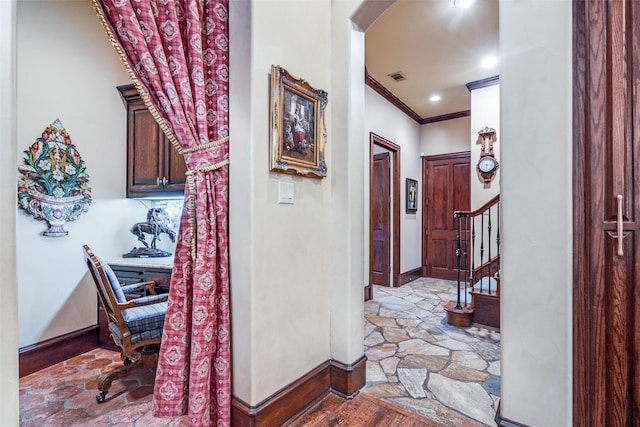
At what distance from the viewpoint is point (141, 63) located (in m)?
1.42

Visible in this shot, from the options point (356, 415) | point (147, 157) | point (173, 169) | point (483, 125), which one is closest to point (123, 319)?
point (173, 169)

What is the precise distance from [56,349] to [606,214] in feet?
12.0

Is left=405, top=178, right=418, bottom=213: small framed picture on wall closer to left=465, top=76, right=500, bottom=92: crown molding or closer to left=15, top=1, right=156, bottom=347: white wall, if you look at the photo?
left=465, top=76, right=500, bottom=92: crown molding

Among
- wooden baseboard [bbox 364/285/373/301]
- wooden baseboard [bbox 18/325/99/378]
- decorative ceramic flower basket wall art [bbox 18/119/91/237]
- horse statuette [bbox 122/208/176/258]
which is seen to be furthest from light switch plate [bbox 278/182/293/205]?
wooden baseboard [bbox 364/285/373/301]

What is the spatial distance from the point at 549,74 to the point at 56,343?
146 inches

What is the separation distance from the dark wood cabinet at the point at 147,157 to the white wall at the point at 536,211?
250 centimetres

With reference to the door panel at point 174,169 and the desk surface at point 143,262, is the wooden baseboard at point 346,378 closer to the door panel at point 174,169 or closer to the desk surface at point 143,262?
the desk surface at point 143,262

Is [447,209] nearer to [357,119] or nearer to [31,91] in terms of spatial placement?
[357,119]

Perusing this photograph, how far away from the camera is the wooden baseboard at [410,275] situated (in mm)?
5055

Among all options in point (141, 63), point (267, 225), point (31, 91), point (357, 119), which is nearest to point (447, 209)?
point (357, 119)

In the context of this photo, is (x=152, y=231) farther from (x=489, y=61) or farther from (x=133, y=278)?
(x=489, y=61)

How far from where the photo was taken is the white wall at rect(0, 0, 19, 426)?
0.94 metres

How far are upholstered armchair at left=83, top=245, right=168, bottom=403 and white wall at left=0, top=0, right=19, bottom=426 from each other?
880 millimetres

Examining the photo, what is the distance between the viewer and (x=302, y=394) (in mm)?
1755
